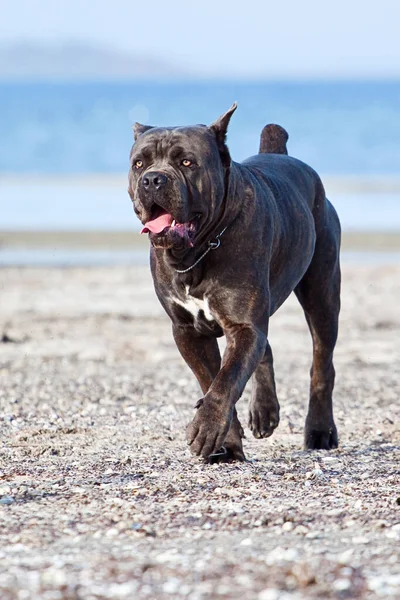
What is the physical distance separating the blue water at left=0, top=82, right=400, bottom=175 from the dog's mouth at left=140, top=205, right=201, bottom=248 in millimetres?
28412

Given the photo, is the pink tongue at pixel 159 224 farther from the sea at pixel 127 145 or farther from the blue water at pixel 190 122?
the blue water at pixel 190 122

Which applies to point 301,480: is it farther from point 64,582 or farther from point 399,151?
point 399,151

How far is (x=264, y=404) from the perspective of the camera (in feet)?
19.7

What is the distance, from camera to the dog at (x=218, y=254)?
5066 mm

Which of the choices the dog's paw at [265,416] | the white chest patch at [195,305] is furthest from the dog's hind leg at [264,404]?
the white chest patch at [195,305]

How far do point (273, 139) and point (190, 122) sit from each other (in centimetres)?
4350

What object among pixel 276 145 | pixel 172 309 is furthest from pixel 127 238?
pixel 172 309

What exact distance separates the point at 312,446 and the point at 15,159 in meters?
33.1

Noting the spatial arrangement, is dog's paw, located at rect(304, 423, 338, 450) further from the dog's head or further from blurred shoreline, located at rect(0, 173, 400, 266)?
blurred shoreline, located at rect(0, 173, 400, 266)

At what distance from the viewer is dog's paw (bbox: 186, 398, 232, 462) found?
16.5 feet

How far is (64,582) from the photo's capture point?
11.6 feet

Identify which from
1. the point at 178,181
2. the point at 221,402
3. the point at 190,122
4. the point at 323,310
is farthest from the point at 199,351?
the point at 190,122

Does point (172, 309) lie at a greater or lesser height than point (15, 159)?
lesser

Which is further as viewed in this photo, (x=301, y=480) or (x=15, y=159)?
(x=15, y=159)
